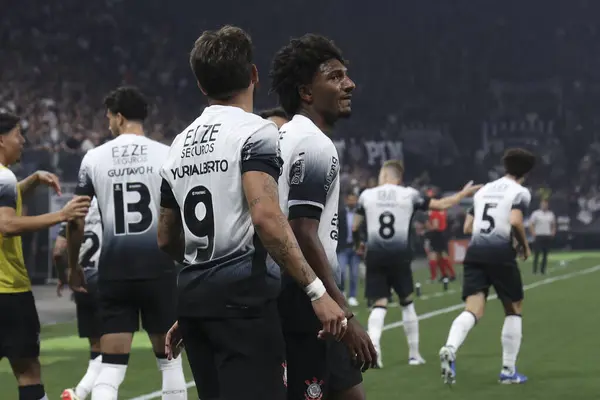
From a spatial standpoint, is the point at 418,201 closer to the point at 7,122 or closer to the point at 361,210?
the point at 361,210

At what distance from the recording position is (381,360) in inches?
498

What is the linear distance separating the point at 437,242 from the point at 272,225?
21.7 meters

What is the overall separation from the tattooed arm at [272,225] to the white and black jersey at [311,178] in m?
0.51

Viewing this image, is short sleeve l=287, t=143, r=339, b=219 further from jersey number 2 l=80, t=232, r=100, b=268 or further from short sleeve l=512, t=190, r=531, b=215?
short sleeve l=512, t=190, r=531, b=215

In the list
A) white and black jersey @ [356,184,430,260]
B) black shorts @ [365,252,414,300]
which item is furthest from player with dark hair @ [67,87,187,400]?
white and black jersey @ [356,184,430,260]

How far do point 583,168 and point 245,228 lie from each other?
44980mm

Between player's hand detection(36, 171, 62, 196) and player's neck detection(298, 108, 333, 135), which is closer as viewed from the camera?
player's neck detection(298, 108, 333, 135)

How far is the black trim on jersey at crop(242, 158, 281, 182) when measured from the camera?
4445 mm

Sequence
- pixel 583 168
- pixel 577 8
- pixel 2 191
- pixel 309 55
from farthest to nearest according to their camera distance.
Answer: pixel 577 8, pixel 583 168, pixel 2 191, pixel 309 55

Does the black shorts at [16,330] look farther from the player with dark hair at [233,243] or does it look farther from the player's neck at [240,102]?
the player's neck at [240,102]

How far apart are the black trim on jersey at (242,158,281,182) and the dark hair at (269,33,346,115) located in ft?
Result: 2.89

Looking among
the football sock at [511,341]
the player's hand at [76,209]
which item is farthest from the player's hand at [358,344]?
the football sock at [511,341]

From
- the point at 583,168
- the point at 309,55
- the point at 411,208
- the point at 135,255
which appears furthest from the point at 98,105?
the point at 309,55

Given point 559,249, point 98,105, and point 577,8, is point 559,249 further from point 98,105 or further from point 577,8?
point 98,105
